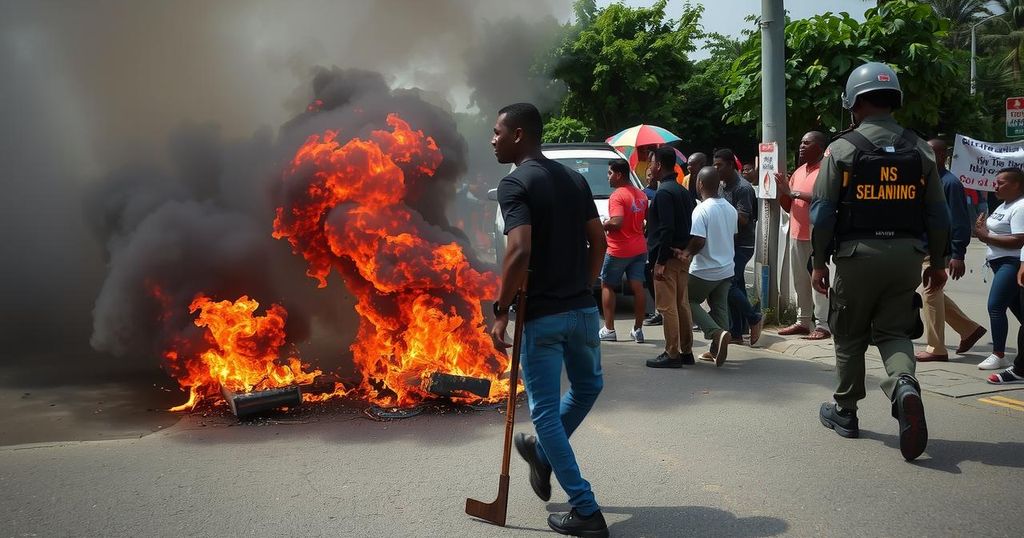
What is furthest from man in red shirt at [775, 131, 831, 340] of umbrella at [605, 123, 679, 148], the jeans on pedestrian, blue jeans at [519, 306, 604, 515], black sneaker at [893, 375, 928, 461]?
umbrella at [605, 123, 679, 148]

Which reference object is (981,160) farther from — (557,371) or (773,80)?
(557,371)

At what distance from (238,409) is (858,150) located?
412 cm

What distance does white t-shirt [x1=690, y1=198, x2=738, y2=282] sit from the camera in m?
6.93

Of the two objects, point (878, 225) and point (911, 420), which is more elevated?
point (878, 225)

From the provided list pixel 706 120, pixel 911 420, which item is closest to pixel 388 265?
pixel 911 420

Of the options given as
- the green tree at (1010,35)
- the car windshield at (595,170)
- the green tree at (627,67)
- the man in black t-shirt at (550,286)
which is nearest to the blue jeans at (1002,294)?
the man in black t-shirt at (550,286)

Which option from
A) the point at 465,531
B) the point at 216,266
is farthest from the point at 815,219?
the point at 216,266

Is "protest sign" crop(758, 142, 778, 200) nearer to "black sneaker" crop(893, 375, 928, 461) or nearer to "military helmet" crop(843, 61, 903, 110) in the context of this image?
→ "military helmet" crop(843, 61, 903, 110)

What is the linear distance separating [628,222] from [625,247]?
0.25m

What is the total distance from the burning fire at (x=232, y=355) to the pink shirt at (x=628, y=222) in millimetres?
3442

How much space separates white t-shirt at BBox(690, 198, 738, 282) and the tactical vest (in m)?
2.33

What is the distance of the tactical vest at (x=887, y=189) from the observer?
4543mm

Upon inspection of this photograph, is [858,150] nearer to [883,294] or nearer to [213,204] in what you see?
[883,294]

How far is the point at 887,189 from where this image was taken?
4.55 metres
